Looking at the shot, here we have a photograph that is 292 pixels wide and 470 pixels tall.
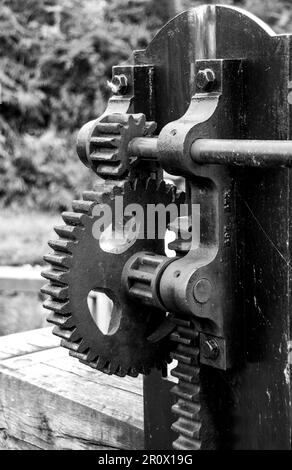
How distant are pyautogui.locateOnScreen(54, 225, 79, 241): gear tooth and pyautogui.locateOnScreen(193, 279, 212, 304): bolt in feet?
0.94

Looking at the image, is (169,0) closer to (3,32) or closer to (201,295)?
(3,32)

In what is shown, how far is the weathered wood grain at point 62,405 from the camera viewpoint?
2369mm

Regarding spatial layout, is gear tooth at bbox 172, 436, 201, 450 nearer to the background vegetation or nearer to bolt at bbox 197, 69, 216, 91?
bolt at bbox 197, 69, 216, 91

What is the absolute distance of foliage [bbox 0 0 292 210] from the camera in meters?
8.19

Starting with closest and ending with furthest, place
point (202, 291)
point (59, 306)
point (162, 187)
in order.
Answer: point (202, 291) → point (59, 306) → point (162, 187)

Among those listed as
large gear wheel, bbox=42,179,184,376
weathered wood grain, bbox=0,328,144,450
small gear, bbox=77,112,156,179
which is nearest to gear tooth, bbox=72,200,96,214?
large gear wheel, bbox=42,179,184,376

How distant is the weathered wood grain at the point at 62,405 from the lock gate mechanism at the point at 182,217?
36cm

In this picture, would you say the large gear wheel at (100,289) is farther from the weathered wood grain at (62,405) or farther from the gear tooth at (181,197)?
the weathered wood grain at (62,405)

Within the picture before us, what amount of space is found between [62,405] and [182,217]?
820mm

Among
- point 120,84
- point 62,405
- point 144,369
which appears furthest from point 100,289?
point 62,405

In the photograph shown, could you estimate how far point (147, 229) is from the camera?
6.63 ft

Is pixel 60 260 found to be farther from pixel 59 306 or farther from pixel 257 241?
pixel 257 241

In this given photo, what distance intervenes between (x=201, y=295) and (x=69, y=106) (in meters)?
6.63

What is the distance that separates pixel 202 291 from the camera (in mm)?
1825
